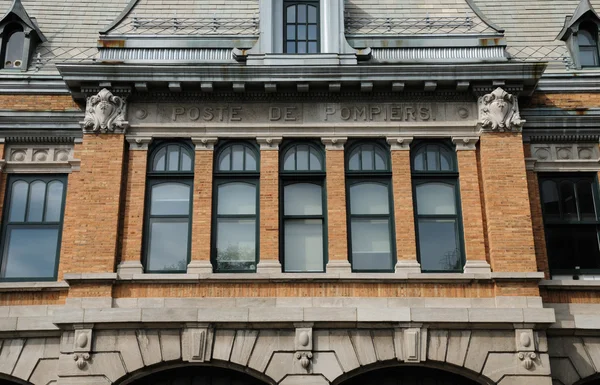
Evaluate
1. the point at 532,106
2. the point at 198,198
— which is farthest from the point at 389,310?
the point at 532,106

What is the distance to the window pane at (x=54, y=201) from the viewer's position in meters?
17.6

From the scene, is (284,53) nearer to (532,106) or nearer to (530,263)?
(532,106)

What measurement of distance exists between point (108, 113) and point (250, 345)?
19.6 ft

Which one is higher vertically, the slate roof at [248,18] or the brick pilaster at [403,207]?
the slate roof at [248,18]

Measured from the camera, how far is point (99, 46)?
18297mm

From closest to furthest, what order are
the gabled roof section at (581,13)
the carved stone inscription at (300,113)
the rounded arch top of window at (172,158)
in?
1. the rounded arch top of window at (172,158)
2. the carved stone inscription at (300,113)
3. the gabled roof section at (581,13)

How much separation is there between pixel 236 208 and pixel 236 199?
21 cm

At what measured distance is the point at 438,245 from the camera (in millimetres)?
16859

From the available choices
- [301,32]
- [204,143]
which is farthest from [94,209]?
[301,32]

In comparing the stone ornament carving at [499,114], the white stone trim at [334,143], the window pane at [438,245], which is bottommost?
the window pane at [438,245]

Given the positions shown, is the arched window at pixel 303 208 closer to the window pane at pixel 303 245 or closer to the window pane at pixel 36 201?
the window pane at pixel 303 245

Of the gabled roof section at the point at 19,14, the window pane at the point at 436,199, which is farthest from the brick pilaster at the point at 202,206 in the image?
the gabled roof section at the point at 19,14

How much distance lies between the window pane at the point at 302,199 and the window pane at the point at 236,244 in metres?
0.88

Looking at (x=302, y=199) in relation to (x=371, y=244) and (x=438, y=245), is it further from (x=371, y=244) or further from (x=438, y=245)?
(x=438, y=245)
